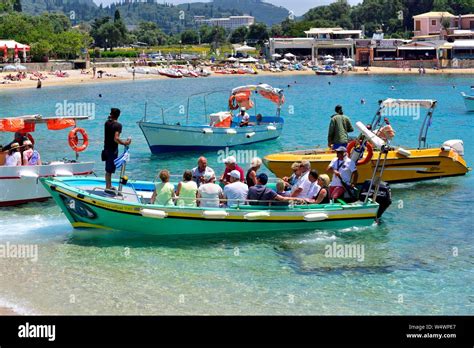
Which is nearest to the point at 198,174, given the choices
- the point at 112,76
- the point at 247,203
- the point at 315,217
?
the point at 247,203

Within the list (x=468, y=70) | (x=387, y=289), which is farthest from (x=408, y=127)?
(x=468, y=70)

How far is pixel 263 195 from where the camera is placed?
18.0 meters

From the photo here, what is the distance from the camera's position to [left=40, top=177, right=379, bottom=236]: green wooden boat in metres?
17.7

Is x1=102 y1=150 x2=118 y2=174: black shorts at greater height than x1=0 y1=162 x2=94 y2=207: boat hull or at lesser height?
greater

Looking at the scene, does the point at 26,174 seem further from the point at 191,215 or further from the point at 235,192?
the point at 235,192

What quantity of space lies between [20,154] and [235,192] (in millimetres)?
7456

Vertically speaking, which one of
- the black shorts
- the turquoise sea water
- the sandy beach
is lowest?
the turquoise sea water

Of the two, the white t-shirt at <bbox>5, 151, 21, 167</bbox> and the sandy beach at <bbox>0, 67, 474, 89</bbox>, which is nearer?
the white t-shirt at <bbox>5, 151, 21, 167</bbox>

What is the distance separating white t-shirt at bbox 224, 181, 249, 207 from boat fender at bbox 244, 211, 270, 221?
1.27ft

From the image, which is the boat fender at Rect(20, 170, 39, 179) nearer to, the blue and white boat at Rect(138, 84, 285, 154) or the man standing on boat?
the man standing on boat

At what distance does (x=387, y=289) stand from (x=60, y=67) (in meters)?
115

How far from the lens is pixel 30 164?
2195cm

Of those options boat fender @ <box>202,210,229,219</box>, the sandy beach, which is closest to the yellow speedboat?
boat fender @ <box>202,210,229,219</box>
